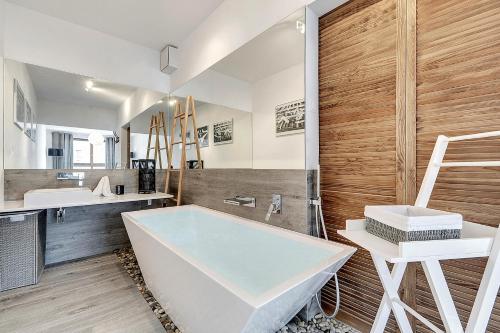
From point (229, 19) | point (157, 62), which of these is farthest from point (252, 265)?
point (157, 62)

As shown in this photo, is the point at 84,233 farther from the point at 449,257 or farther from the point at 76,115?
the point at 449,257

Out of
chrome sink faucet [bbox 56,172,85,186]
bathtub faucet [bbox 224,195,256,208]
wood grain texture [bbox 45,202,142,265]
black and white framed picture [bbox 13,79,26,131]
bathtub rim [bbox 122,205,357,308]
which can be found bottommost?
wood grain texture [bbox 45,202,142,265]

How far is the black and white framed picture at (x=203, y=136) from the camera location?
2770mm

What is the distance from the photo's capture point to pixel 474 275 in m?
1.09

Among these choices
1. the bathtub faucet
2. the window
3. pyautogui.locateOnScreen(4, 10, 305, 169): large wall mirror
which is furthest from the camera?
the window

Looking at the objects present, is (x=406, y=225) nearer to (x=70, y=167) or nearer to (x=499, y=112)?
(x=499, y=112)

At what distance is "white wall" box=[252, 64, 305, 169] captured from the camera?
1788mm

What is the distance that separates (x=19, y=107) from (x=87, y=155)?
0.75 metres

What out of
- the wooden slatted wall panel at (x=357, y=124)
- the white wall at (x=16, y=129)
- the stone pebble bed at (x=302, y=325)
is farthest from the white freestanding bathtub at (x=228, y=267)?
the white wall at (x=16, y=129)

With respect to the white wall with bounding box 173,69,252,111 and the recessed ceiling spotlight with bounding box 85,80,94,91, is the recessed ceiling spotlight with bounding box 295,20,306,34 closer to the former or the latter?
the white wall with bounding box 173,69,252,111

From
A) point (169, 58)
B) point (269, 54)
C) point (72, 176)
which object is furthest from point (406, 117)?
point (72, 176)

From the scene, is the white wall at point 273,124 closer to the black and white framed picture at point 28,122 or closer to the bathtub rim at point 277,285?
the bathtub rim at point 277,285

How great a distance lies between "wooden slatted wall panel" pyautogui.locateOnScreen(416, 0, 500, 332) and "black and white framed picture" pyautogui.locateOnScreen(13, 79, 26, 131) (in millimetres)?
3449

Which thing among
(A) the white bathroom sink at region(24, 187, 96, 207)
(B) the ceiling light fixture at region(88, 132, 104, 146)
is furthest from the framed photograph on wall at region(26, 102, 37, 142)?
(A) the white bathroom sink at region(24, 187, 96, 207)
